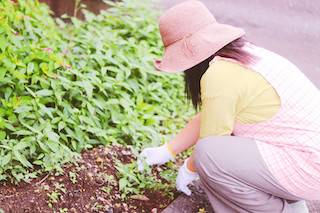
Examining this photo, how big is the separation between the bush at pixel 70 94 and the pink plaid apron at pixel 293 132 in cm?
100

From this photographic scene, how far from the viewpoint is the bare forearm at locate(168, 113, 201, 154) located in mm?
2369

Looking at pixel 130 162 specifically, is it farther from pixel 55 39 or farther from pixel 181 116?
pixel 55 39

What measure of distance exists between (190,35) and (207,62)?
0.15m

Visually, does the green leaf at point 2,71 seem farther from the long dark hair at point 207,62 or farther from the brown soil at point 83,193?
the long dark hair at point 207,62

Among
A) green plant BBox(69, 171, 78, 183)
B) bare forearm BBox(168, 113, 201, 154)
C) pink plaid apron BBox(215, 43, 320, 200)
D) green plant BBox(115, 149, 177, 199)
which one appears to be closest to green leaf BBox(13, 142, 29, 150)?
green plant BBox(69, 171, 78, 183)

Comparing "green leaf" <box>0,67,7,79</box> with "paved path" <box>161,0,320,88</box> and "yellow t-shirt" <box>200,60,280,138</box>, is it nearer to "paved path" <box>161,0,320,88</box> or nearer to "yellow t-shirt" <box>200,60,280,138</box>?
"yellow t-shirt" <box>200,60,280,138</box>

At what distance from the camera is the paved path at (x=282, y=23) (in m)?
4.67

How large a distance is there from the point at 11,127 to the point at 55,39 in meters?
1.12

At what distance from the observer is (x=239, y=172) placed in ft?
6.38

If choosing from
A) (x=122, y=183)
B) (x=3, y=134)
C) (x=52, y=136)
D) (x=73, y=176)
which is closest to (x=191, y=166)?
(x=122, y=183)

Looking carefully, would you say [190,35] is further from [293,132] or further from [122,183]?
[122,183]

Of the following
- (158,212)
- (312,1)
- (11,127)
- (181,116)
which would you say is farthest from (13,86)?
(312,1)

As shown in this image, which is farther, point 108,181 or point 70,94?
point 70,94

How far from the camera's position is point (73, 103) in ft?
8.82
